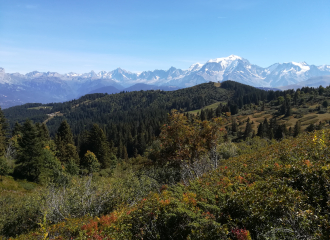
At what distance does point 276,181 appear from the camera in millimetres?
6570

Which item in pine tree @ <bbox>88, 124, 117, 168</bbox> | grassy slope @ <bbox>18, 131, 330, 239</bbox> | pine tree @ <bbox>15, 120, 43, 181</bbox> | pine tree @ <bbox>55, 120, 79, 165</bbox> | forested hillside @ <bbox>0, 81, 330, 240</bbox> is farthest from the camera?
pine tree @ <bbox>88, 124, 117, 168</bbox>

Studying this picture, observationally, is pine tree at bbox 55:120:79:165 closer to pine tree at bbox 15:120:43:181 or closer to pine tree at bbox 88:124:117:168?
pine tree at bbox 88:124:117:168

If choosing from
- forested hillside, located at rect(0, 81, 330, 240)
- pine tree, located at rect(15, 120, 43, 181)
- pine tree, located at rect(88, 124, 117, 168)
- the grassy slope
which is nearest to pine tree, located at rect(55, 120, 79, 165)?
pine tree, located at rect(88, 124, 117, 168)

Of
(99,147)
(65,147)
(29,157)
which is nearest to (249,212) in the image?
(29,157)

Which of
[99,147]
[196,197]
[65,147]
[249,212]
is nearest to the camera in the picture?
[249,212]

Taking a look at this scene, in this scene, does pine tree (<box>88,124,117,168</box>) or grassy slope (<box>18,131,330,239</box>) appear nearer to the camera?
grassy slope (<box>18,131,330,239</box>)

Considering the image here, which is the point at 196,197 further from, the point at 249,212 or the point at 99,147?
the point at 99,147

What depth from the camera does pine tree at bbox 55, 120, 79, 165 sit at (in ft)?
162

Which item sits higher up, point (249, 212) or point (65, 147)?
point (249, 212)

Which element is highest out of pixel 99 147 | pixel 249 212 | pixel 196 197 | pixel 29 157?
pixel 249 212

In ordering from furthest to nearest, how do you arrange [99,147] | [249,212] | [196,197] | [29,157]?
[99,147] → [29,157] → [196,197] → [249,212]

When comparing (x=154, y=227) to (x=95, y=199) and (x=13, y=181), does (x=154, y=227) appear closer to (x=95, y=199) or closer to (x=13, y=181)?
(x=95, y=199)

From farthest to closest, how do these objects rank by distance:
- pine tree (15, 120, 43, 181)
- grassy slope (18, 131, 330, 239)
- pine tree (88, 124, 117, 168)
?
1. pine tree (88, 124, 117, 168)
2. pine tree (15, 120, 43, 181)
3. grassy slope (18, 131, 330, 239)

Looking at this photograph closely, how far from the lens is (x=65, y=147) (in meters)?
50.6
